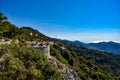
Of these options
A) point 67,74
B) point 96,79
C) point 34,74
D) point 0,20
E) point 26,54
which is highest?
point 0,20

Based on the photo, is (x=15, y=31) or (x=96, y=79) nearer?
(x=15, y=31)

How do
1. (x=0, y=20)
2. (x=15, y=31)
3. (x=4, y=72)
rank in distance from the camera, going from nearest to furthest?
(x=4, y=72)
(x=0, y=20)
(x=15, y=31)

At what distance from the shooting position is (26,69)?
85.8 ft

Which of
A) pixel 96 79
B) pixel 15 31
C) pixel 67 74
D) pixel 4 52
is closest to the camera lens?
pixel 4 52

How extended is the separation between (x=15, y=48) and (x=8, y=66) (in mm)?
3238

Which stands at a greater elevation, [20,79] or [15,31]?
[15,31]

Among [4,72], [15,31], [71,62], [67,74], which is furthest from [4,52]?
[71,62]

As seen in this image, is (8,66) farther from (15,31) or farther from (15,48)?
(15,31)

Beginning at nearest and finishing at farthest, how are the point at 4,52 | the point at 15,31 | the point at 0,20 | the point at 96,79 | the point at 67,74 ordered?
1. the point at 4,52
2. the point at 67,74
3. the point at 0,20
4. the point at 15,31
5. the point at 96,79

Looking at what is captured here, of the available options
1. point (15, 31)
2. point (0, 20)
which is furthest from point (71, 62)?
point (0, 20)

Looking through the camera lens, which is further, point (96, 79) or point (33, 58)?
point (96, 79)

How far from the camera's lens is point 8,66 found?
2500cm

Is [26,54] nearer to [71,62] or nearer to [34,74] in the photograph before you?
[34,74]

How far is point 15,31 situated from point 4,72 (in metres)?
47.8
